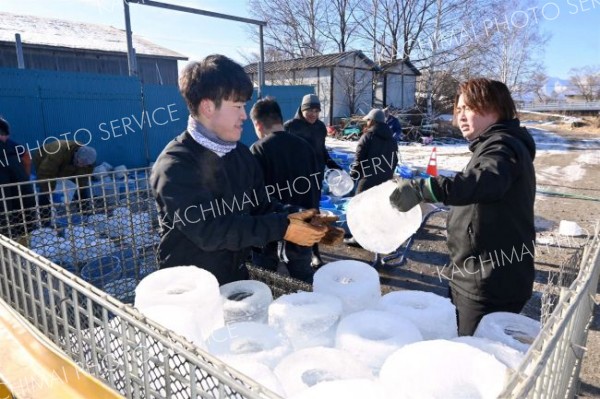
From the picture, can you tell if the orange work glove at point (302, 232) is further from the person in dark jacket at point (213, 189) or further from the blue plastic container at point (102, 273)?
the blue plastic container at point (102, 273)

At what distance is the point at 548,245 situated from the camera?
5801 mm

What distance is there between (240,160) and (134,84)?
28.7 feet

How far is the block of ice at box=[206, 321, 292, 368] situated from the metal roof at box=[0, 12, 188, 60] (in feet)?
56.9

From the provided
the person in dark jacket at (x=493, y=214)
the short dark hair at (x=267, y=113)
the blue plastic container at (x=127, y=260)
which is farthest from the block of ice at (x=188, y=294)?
the short dark hair at (x=267, y=113)

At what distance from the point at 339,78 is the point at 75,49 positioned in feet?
46.8

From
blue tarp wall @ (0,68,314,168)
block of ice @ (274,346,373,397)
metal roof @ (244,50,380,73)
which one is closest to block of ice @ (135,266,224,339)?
block of ice @ (274,346,373,397)

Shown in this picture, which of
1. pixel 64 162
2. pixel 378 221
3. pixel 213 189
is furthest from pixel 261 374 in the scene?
pixel 64 162

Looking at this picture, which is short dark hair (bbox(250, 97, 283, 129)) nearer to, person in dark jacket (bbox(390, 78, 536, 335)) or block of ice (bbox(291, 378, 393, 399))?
person in dark jacket (bbox(390, 78, 536, 335))

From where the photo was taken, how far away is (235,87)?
1.77 meters

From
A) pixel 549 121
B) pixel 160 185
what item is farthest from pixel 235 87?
pixel 549 121

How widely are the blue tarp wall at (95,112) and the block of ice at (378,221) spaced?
26.4 ft

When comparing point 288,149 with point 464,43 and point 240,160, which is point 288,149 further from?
point 464,43

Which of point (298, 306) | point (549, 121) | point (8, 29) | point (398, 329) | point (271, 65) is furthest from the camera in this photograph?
point (549, 121)

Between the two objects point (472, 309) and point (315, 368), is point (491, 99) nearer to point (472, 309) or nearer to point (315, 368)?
point (472, 309)
